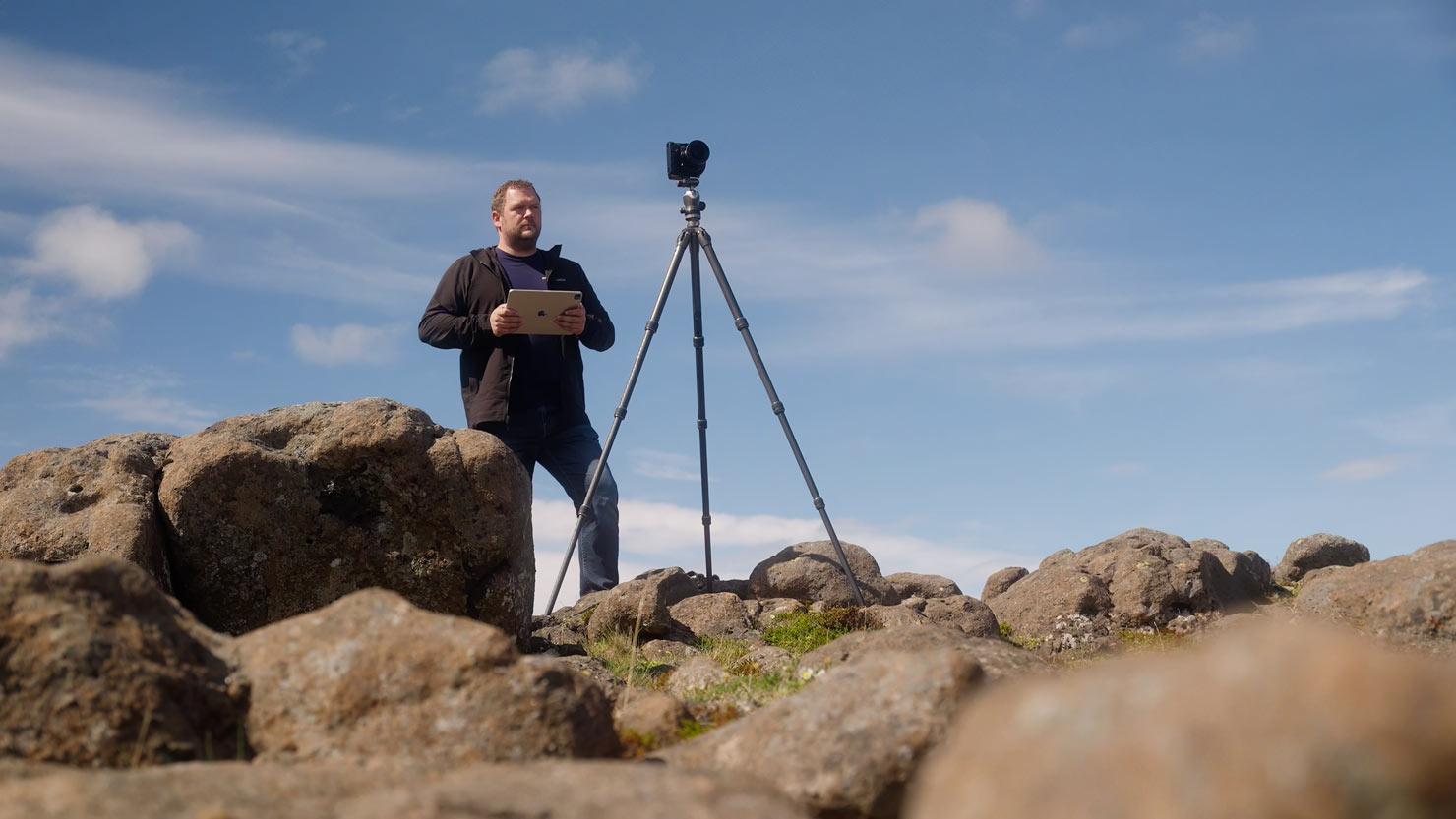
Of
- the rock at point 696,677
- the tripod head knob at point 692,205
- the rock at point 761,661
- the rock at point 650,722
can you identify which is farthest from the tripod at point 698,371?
the rock at point 650,722

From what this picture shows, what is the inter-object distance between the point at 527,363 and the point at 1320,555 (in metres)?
12.0

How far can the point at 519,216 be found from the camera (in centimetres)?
1273

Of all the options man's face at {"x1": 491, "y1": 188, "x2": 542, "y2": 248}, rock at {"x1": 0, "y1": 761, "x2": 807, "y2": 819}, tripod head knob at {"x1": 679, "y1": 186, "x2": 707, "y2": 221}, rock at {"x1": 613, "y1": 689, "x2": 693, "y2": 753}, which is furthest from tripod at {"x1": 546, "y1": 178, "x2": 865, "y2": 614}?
rock at {"x1": 0, "y1": 761, "x2": 807, "y2": 819}

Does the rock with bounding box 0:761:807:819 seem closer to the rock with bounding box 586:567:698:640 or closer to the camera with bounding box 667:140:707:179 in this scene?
the rock with bounding box 586:567:698:640

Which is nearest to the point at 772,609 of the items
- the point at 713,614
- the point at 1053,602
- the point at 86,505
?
the point at 713,614

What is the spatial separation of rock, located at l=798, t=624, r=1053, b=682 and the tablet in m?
5.86

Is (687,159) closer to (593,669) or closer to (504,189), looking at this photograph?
(504,189)

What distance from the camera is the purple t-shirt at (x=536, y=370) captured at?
12188mm

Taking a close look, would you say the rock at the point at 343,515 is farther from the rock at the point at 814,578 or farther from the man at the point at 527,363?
the rock at the point at 814,578

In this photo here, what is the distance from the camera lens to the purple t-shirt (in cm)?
1219

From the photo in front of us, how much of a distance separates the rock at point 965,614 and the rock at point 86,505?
23.6ft

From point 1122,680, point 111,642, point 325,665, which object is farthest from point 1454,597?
point 111,642

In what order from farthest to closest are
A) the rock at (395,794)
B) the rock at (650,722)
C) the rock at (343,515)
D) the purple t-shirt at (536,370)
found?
the purple t-shirt at (536,370) < the rock at (343,515) < the rock at (650,722) < the rock at (395,794)

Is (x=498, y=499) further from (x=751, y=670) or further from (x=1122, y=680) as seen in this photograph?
(x=1122, y=680)
